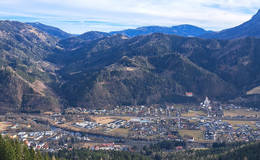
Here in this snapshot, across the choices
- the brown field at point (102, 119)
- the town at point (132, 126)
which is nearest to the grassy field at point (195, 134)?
the town at point (132, 126)

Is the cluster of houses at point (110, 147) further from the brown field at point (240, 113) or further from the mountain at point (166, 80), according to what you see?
the brown field at point (240, 113)

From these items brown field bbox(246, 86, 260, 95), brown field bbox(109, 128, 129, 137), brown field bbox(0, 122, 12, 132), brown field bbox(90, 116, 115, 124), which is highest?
brown field bbox(246, 86, 260, 95)

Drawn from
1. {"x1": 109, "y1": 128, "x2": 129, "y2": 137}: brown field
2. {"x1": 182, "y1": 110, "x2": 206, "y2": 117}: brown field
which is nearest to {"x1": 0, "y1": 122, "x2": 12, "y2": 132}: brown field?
{"x1": 109, "y1": 128, "x2": 129, "y2": 137}: brown field

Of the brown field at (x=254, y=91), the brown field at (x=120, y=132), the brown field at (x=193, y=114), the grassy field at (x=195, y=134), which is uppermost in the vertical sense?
the brown field at (x=254, y=91)

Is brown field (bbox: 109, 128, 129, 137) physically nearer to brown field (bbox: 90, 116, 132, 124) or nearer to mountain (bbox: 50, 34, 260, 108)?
brown field (bbox: 90, 116, 132, 124)

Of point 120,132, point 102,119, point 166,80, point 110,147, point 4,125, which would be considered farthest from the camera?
point 166,80

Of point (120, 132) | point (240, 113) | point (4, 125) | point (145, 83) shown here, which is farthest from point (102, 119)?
point (240, 113)

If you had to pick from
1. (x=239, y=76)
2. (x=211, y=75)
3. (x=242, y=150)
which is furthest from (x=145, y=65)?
(x=242, y=150)

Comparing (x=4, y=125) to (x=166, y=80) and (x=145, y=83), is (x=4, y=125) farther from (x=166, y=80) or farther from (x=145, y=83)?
(x=166, y=80)
